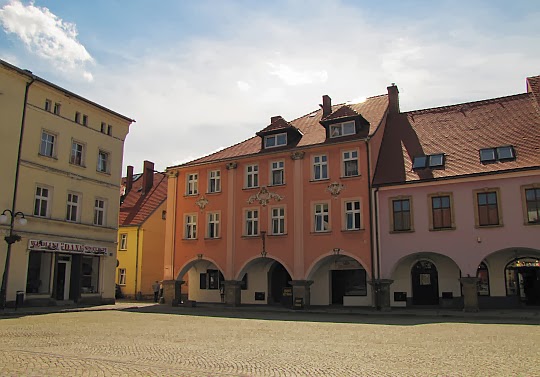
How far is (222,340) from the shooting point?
564 inches

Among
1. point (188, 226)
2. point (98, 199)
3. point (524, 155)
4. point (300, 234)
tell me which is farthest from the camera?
point (188, 226)

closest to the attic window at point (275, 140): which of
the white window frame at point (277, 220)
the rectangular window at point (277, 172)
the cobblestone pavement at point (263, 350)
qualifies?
the rectangular window at point (277, 172)

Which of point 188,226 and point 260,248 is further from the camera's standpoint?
point 188,226

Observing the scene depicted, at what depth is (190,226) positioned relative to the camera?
117 feet

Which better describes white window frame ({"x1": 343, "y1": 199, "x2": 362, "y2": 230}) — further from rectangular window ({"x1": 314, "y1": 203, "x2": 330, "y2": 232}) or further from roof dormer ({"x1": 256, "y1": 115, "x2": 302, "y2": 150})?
roof dormer ({"x1": 256, "y1": 115, "x2": 302, "y2": 150})

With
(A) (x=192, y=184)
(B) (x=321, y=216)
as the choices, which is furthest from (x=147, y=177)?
(B) (x=321, y=216)

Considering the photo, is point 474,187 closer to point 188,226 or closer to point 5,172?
point 188,226

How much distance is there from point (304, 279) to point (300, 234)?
2661 mm

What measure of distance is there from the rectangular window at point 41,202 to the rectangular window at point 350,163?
56.0ft

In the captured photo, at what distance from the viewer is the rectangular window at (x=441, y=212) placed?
27500 mm

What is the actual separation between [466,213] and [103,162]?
2233cm

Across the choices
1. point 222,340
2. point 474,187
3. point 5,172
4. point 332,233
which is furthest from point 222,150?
point 222,340

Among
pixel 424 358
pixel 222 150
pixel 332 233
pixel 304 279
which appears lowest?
pixel 424 358

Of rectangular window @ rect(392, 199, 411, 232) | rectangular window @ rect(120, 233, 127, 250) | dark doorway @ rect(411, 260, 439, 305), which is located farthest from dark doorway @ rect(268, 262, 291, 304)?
rectangular window @ rect(120, 233, 127, 250)
